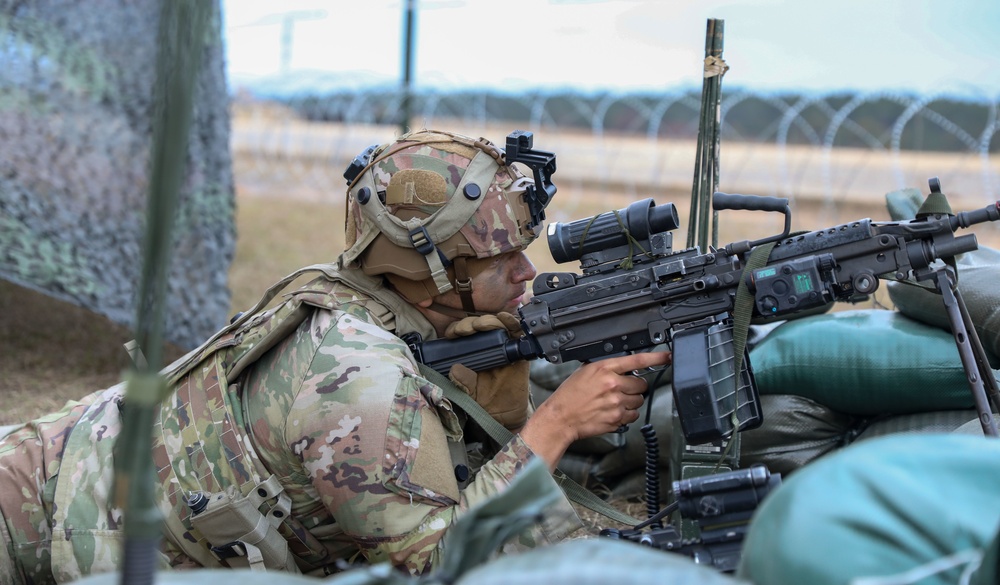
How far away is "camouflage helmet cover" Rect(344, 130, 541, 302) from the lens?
344cm

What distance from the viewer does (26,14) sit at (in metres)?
6.57

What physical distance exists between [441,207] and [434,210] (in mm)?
29

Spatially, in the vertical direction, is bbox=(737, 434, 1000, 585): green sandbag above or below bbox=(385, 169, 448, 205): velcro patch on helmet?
below

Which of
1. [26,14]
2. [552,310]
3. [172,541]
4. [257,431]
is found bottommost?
[172,541]

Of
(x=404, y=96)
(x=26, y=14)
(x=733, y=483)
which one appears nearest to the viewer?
(x=733, y=483)

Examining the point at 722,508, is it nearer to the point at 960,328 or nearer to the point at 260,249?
the point at 960,328

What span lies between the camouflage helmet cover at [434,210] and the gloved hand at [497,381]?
0.17m

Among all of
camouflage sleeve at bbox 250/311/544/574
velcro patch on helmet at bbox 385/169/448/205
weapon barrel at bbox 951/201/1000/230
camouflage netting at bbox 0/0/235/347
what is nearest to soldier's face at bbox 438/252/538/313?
velcro patch on helmet at bbox 385/169/448/205

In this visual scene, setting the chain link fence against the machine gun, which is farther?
the chain link fence

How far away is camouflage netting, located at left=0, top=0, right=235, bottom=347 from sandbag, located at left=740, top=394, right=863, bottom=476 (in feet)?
12.6

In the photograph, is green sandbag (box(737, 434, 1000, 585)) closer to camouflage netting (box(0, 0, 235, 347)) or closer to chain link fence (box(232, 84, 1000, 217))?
camouflage netting (box(0, 0, 235, 347))

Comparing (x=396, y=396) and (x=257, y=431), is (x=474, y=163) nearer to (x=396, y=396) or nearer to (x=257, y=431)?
(x=396, y=396)

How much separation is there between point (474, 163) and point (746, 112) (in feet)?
51.5

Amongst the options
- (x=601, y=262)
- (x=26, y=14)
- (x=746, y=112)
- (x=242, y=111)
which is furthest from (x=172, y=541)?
(x=242, y=111)
